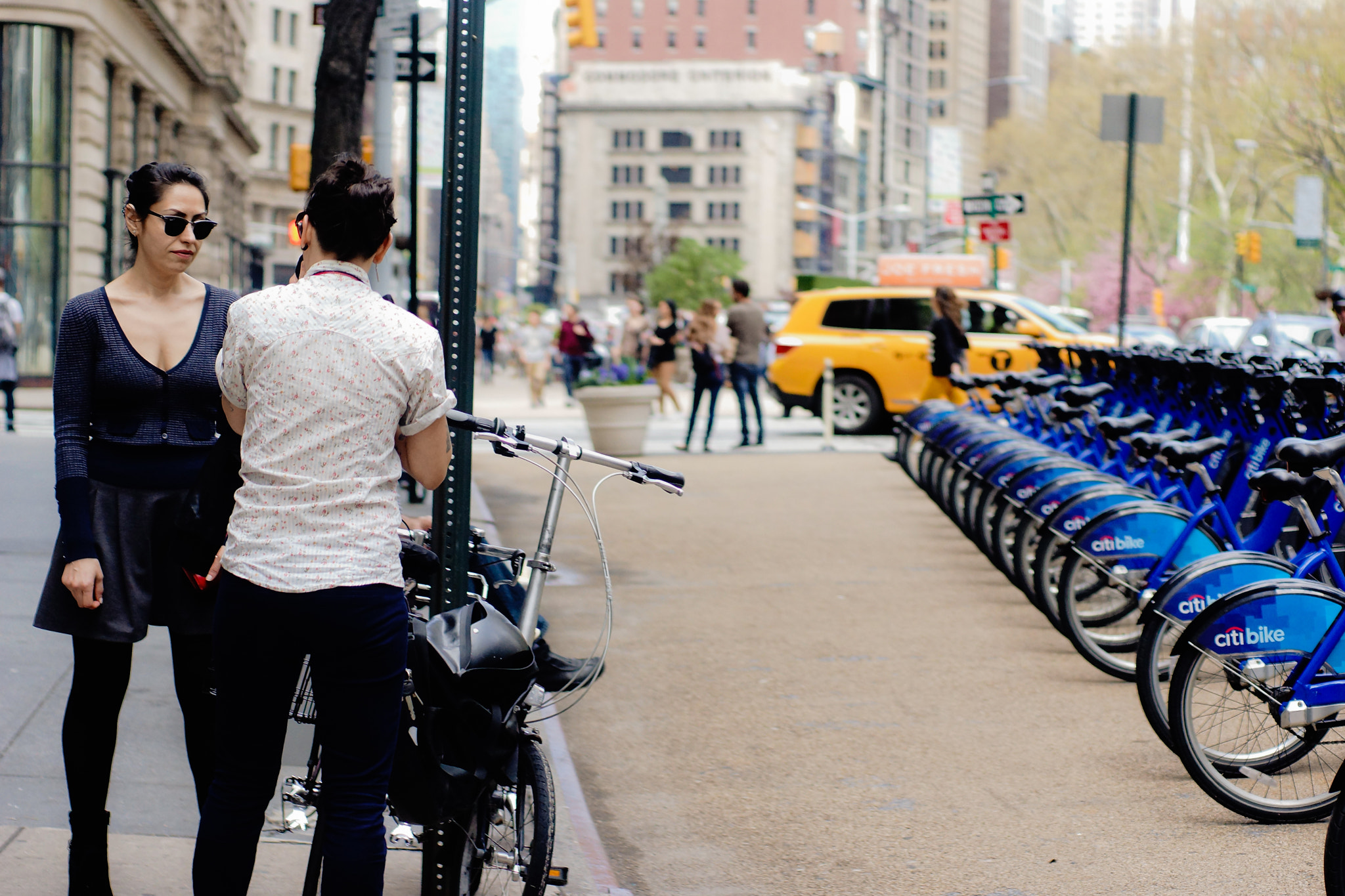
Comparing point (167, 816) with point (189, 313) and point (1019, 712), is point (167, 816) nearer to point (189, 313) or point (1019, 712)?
point (189, 313)

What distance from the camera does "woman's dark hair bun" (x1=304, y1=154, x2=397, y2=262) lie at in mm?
3133

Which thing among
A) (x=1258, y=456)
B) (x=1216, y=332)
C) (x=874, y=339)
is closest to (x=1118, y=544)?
(x=1258, y=456)

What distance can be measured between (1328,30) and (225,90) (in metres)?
28.4

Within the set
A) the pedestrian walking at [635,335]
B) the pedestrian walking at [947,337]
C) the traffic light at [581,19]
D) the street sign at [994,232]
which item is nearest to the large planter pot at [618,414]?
the pedestrian walking at [947,337]

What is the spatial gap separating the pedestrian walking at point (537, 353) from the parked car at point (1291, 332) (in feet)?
39.5

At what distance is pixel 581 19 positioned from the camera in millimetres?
20422

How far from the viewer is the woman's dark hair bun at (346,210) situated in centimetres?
313

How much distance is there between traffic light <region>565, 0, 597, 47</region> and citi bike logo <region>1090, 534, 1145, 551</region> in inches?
551

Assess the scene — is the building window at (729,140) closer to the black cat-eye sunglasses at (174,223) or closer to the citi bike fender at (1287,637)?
the citi bike fender at (1287,637)

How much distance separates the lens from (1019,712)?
21.5 ft

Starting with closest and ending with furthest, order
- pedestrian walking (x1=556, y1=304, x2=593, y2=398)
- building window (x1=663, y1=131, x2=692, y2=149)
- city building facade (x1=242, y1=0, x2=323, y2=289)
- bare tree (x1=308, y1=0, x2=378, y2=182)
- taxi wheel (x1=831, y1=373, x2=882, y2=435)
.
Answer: bare tree (x1=308, y1=0, x2=378, y2=182)
taxi wheel (x1=831, y1=373, x2=882, y2=435)
pedestrian walking (x1=556, y1=304, x2=593, y2=398)
city building facade (x1=242, y1=0, x2=323, y2=289)
building window (x1=663, y1=131, x2=692, y2=149)

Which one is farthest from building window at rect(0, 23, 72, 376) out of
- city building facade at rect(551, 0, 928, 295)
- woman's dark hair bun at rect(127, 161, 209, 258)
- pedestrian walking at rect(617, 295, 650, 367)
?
city building facade at rect(551, 0, 928, 295)

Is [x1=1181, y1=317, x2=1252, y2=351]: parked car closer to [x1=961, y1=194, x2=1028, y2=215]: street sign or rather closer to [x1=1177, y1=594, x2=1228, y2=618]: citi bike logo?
[x1=961, y1=194, x2=1028, y2=215]: street sign

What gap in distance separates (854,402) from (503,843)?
56.4ft
